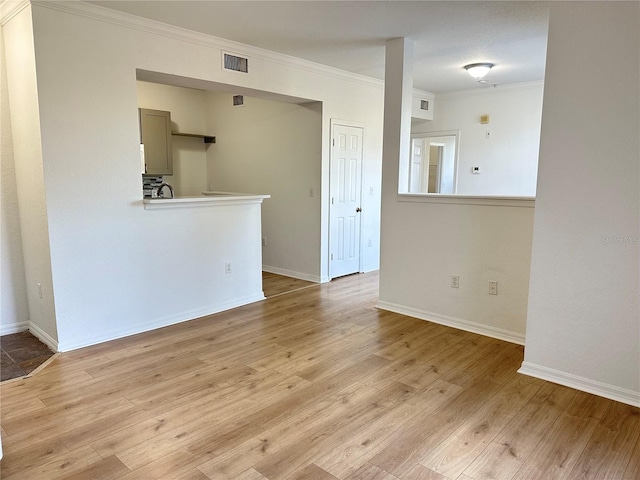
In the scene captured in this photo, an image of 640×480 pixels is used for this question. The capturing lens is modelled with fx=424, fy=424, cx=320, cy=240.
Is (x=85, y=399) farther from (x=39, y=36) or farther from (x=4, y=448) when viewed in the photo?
(x=39, y=36)

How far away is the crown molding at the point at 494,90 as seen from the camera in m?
5.67

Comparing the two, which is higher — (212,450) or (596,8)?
(596,8)

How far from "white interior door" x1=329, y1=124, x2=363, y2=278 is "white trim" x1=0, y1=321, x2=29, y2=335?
328 centimetres

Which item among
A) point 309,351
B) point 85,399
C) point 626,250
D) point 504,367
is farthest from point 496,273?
point 85,399

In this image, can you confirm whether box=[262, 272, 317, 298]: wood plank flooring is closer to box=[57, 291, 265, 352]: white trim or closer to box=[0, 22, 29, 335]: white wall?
box=[57, 291, 265, 352]: white trim

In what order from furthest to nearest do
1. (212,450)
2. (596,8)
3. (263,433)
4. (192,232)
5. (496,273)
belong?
(192,232)
(496,273)
(596,8)
(263,433)
(212,450)

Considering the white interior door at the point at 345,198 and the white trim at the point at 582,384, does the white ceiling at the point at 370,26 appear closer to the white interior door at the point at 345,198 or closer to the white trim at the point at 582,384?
the white interior door at the point at 345,198

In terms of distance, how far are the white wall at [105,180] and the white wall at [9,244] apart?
0.12 metres

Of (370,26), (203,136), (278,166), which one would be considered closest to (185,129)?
(203,136)

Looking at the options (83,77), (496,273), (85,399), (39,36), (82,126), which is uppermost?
(39,36)

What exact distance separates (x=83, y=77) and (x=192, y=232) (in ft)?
4.95

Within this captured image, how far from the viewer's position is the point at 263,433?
2238mm

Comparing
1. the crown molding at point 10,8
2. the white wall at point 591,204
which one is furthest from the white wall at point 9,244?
A: the white wall at point 591,204

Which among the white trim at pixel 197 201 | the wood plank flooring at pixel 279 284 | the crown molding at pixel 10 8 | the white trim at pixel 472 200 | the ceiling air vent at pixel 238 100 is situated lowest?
the wood plank flooring at pixel 279 284
